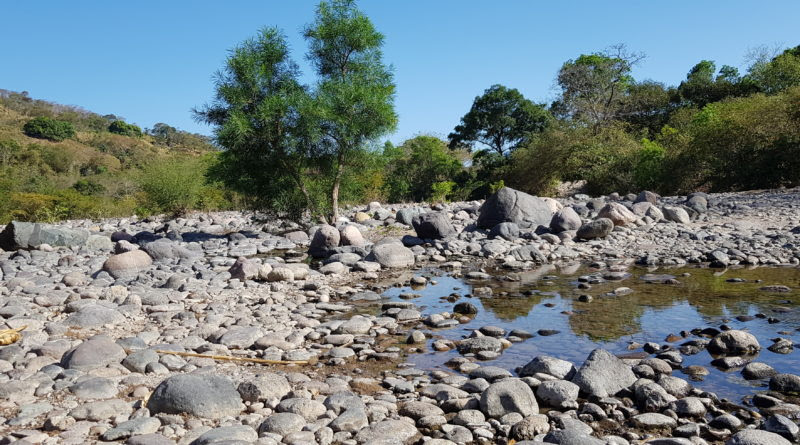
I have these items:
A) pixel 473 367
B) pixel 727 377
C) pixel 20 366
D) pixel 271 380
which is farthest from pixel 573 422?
pixel 20 366

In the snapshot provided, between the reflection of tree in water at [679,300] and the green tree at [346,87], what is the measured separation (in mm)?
7105

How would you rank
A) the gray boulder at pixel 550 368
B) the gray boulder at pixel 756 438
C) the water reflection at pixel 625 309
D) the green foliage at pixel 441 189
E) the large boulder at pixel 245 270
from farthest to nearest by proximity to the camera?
1. the green foliage at pixel 441 189
2. the large boulder at pixel 245 270
3. the water reflection at pixel 625 309
4. the gray boulder at pixel 550 368
5. the gray boulder at pixel 756 438

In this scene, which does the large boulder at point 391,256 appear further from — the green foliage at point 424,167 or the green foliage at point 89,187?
the green foliage at point 89,187

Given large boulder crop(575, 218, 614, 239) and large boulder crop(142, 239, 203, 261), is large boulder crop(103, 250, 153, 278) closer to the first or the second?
large boulder crop(142, 239, 203, 261)

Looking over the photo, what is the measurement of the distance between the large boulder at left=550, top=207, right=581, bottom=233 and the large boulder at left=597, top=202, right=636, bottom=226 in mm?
982

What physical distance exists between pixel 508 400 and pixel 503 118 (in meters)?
29.3

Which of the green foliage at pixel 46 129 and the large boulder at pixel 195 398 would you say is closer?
the large boulder at pixel 195 398

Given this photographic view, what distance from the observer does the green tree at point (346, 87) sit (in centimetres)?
1306

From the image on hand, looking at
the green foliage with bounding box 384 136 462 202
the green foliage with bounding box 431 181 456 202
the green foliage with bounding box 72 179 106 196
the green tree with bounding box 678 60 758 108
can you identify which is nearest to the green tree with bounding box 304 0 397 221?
the green foliage with bounding box 431 181 456 202

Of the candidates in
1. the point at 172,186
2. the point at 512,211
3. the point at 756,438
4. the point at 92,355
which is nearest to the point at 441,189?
the point at 172,186

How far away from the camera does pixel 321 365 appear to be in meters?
4.95

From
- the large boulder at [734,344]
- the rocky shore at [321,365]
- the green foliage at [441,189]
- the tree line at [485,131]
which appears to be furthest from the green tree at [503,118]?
the large boulder at [734,344]

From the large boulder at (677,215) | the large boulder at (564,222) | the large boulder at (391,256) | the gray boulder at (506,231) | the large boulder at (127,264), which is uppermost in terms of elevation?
the large boulder at (677,215)

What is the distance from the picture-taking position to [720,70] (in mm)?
35594
